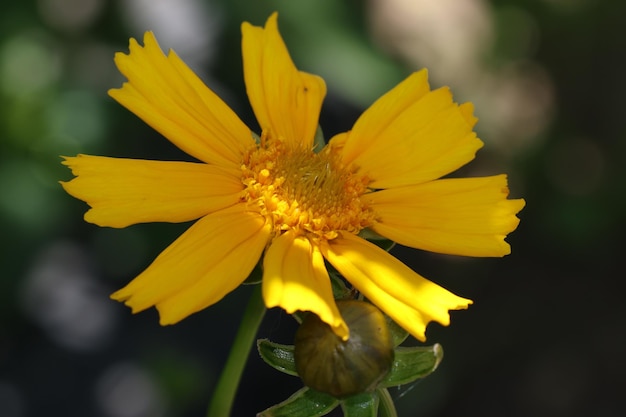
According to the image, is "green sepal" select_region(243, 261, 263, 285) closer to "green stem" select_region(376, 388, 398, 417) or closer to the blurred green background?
"green stem" select_region(376, 388, 398, 417)

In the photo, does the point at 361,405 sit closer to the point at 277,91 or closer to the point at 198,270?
the point at 198,270

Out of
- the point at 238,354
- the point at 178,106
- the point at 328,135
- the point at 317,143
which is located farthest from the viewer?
the point at 328,135

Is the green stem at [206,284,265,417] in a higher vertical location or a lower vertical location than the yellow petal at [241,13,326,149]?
lower

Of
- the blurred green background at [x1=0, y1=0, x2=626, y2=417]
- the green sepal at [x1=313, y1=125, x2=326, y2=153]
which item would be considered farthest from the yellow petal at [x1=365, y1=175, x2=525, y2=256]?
the blurred green background at [x1=0, y1=0, x2=626, y2=417]

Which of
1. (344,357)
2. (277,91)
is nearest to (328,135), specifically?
(277,91)

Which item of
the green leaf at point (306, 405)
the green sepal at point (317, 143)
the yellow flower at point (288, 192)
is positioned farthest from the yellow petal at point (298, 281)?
the green sepal at point (317, 143)

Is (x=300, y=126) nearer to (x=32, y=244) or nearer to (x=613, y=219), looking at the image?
(x=32, y=244)

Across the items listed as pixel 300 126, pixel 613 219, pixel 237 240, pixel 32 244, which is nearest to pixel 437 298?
pixel 237 240

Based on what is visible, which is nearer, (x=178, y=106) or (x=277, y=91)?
(x=178, y=106)
